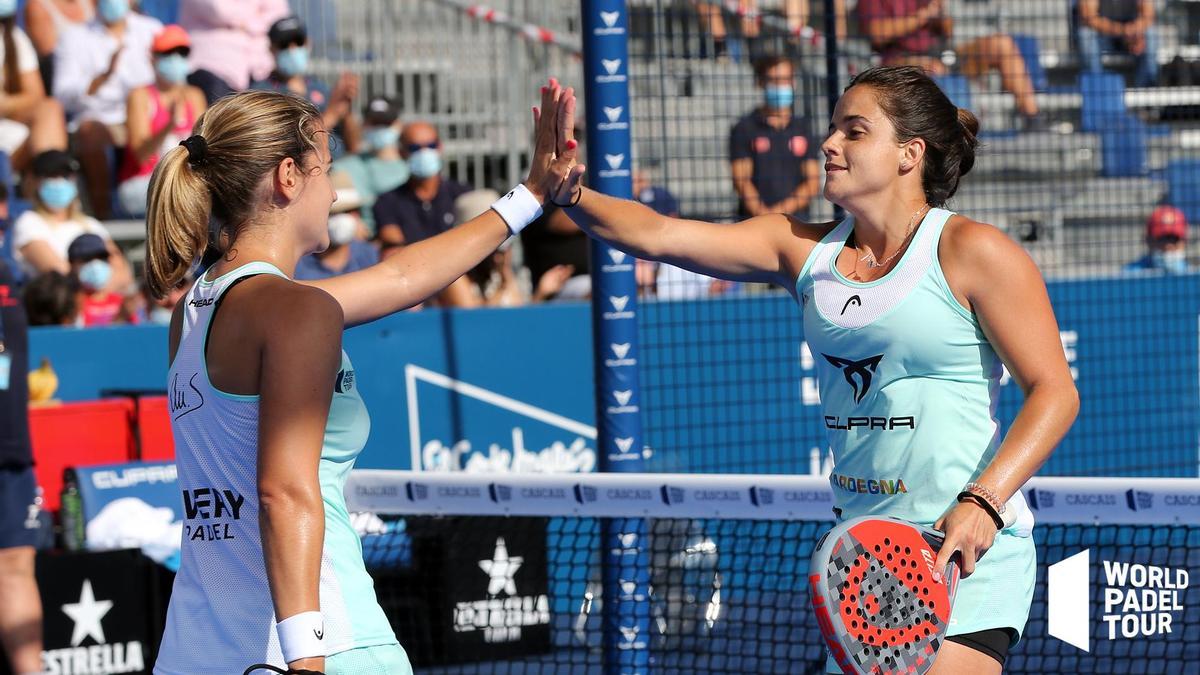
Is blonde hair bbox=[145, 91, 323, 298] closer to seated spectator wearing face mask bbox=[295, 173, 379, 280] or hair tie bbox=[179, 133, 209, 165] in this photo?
hair tie bbox=[179, 133, 209, 165]

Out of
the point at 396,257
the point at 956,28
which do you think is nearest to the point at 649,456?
the point at 396,257

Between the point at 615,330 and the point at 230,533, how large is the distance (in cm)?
258

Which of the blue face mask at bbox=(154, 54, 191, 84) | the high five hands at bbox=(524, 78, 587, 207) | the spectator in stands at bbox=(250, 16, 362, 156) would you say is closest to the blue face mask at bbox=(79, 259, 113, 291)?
the blue face mask at bbox=(154, 54, 191, 84)

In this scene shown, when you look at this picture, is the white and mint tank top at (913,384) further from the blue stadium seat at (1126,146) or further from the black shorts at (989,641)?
the blue stadium seat at (1126,146)

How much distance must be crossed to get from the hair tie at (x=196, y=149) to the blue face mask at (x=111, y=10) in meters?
7.99

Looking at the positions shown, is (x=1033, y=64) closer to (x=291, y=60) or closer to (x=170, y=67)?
(x=291, y=60)

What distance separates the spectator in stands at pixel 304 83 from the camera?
32.9ft

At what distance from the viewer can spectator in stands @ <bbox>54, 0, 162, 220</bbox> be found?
31.7 feet

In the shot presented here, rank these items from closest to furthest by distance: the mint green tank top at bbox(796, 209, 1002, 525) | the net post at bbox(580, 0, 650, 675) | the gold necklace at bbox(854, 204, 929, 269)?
the mint green tank top at bbox(796, 209, 1002, 525) → the gold necklace at bbox(854, 204, 929, 269) → the net post at bbox(580, 0, 650, 675)

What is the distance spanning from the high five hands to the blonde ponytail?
1023 millimetres

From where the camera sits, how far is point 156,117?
955cm

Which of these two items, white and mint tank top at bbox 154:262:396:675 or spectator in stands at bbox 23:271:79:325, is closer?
white and mint tank top at bbox 154:262:396:675

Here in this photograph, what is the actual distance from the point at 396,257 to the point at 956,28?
9221 mm

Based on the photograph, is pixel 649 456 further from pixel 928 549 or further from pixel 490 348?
pixel 928 549
